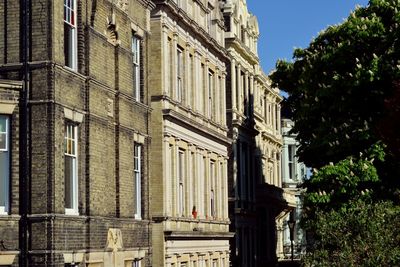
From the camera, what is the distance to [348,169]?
29.4 metres

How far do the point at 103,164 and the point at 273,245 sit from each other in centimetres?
3418

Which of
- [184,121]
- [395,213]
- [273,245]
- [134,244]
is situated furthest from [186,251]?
[273,245]

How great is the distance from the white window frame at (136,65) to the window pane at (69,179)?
6094mm

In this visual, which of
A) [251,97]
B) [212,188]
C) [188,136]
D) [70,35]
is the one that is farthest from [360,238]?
[251,97]

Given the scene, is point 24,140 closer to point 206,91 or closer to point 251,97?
point 206,91

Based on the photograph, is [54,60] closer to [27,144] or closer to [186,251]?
[27,144]

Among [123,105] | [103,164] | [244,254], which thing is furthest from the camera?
[244,254]

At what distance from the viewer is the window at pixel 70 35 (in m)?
23.5

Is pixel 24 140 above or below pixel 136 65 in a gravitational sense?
below

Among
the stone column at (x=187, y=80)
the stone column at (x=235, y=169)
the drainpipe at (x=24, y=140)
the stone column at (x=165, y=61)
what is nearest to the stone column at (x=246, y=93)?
the stone column at (x=235, y=169)

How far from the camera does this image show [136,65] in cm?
2950

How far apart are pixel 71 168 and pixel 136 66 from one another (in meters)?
7.00

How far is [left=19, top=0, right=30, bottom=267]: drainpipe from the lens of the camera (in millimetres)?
21547

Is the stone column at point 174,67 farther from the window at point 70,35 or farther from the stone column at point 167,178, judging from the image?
the window at point 70,35
